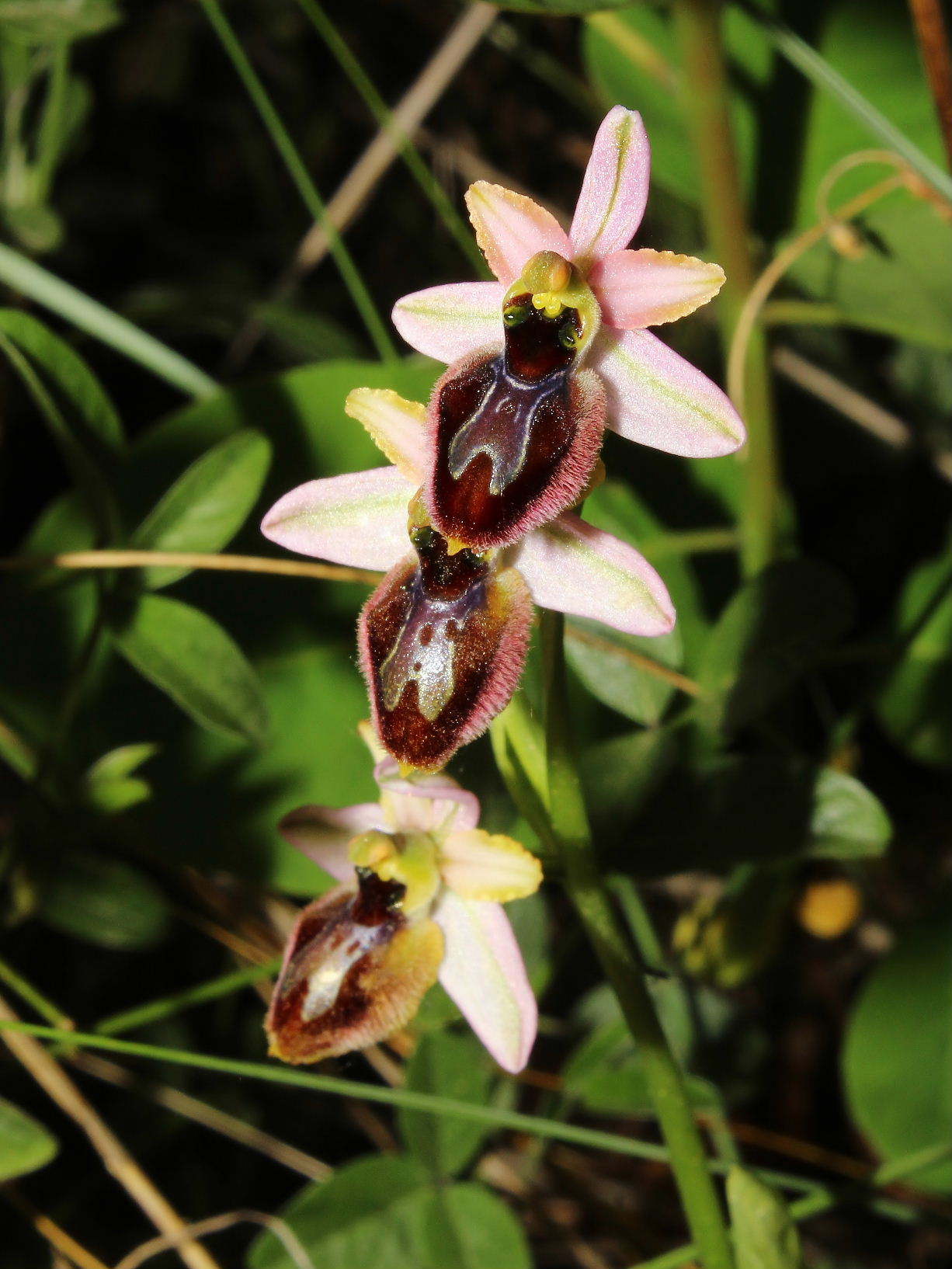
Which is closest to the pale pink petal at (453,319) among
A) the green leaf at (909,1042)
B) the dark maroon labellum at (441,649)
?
the dark maroon labellum at (441,649)

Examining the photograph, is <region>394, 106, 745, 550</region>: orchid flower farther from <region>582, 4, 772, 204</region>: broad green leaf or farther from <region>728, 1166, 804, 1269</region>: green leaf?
<region>582, 4, 772, 204</region>: broad green leaf

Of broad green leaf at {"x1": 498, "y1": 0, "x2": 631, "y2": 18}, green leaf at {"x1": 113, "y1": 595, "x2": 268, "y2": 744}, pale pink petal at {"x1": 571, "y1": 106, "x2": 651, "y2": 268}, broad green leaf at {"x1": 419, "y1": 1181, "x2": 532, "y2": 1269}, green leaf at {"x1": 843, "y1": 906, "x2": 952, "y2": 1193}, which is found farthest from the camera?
green leaf at {"x1": 843, "y1": 906, "x2": 952, "y2": 1193}

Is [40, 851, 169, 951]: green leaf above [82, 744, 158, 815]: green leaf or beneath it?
beneath

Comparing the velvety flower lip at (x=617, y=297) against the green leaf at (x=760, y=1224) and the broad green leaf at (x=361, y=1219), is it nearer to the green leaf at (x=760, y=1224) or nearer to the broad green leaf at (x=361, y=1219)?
the green leaf at (x=760, y=1224)

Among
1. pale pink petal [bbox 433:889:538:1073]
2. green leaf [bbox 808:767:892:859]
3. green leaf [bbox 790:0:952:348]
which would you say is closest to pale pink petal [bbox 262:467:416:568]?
pale pink petal [bbox 433:889:538:1073]

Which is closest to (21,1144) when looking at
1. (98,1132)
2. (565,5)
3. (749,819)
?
(98,1132)

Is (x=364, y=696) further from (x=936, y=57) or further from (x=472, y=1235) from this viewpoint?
(x=936, y=57)
